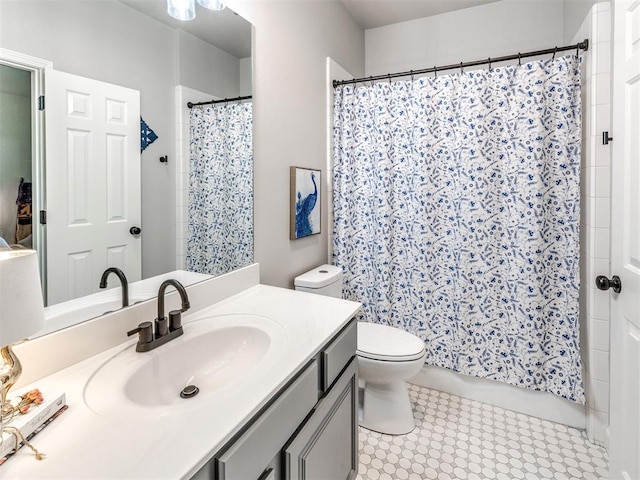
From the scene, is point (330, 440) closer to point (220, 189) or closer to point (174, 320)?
point (174, 320)

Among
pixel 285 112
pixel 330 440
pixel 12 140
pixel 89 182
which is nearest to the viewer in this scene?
pixel 12 140

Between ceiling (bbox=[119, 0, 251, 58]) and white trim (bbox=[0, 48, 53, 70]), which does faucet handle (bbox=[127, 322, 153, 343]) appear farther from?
ceiling (bbox=[119, 0, 251, 58])

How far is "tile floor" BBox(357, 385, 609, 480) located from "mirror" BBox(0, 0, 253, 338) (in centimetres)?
117

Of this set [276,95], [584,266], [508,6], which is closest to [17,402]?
[276,95]

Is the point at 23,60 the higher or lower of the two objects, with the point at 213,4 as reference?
lower

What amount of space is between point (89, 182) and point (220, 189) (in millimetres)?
568

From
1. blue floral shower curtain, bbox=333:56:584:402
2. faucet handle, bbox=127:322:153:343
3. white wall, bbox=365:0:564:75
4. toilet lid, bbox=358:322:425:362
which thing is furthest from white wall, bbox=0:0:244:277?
white wall, bbox=365:0:564:75

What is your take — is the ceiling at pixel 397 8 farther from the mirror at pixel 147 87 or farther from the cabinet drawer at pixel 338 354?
the cabinet drawer at pixel 338 354

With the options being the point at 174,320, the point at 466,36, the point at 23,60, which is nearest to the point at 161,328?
the point at 174,320

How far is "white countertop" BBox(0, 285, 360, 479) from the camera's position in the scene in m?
0.57

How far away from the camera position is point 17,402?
713 mm

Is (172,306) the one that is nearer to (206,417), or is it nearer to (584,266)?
(206,417)

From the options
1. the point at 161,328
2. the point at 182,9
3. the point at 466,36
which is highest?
the point at 466,36

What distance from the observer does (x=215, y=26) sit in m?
1.42
